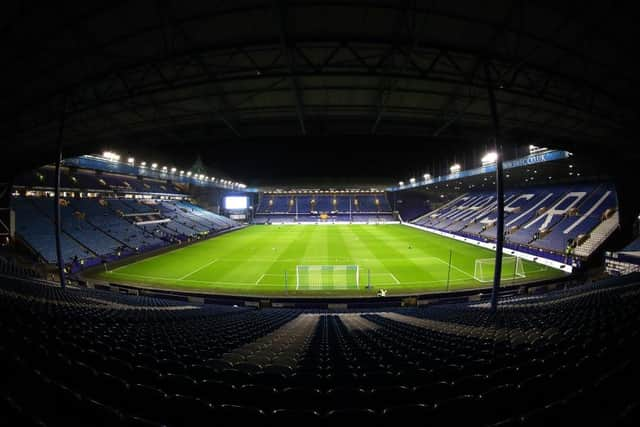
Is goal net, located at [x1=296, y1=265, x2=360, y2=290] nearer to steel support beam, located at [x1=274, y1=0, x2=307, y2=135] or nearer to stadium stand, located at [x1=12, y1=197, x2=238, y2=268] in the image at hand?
steel support beam, located at [x1=274, y1=0, x2=307, y2=135]

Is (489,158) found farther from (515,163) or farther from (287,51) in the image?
(287,51)

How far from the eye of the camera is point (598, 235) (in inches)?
846

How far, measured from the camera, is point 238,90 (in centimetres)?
950

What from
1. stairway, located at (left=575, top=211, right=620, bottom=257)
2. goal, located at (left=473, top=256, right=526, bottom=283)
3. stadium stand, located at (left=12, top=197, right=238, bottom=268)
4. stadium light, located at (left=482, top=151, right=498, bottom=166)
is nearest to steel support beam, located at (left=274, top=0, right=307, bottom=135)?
goal, located at (left=473, top=256, right=526, bottom=283)

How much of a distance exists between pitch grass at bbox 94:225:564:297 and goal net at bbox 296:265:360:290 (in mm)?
433

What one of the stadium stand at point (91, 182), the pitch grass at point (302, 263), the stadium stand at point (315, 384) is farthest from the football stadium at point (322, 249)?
the stadium stand at point (91, 182)

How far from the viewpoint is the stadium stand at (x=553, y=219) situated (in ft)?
73.4

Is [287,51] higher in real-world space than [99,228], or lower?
higher

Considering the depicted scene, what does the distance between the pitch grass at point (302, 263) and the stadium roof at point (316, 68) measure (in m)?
10.3

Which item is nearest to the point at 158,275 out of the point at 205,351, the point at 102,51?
the point at 102,51

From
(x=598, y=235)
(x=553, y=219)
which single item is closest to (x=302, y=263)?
(x=598, y=235)

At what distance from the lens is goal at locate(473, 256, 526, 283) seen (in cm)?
1844

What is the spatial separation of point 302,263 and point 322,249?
6.86 m

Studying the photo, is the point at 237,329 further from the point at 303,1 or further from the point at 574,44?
the point at 574,44
